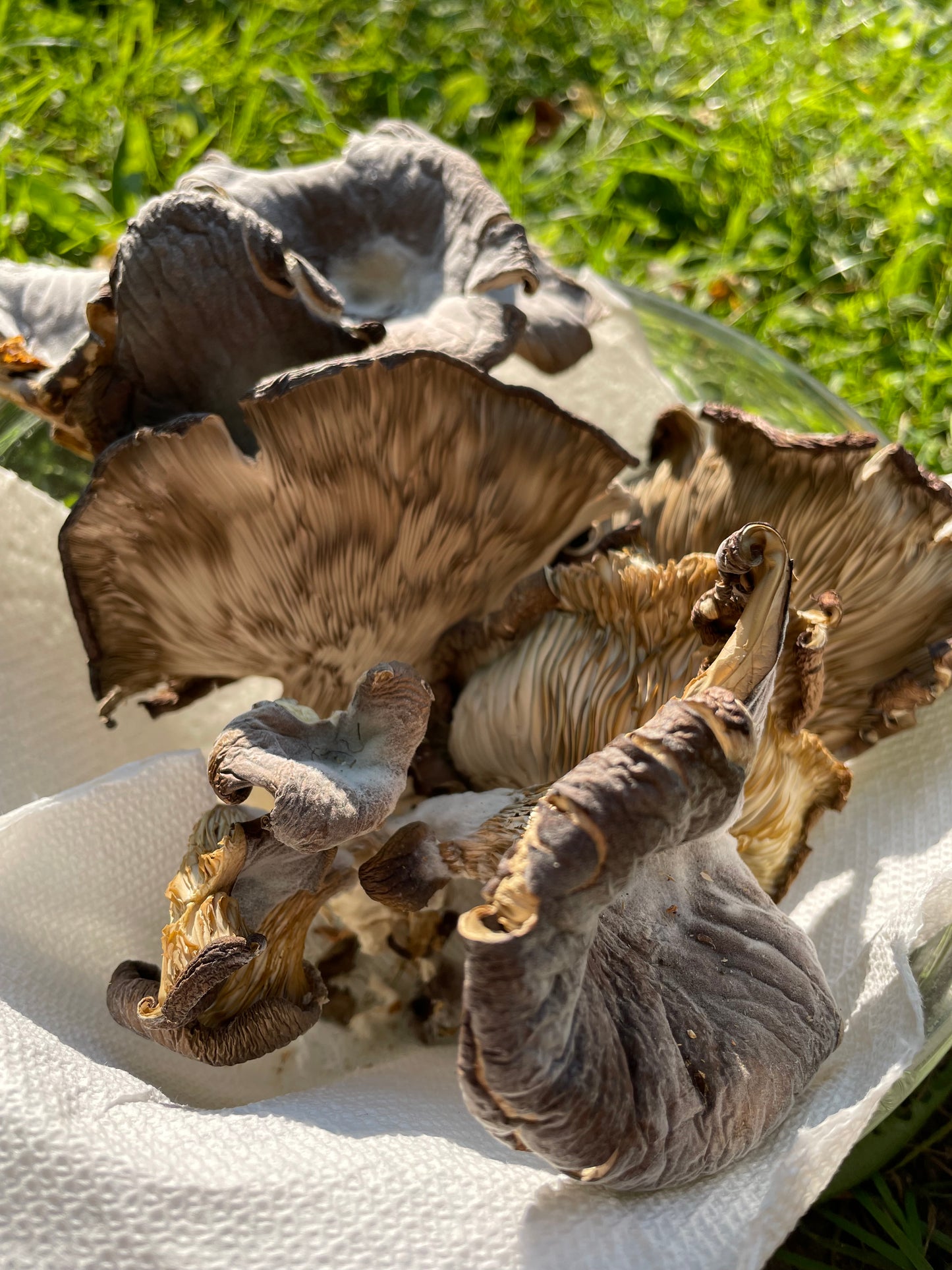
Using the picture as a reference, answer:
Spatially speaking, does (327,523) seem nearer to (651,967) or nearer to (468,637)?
(468,637)

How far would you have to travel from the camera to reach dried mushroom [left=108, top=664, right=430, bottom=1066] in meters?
0.98

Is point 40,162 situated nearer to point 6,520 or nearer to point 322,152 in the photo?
point 322,152

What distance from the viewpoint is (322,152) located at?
2498mm

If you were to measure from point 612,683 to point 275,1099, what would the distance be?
1.82 feet

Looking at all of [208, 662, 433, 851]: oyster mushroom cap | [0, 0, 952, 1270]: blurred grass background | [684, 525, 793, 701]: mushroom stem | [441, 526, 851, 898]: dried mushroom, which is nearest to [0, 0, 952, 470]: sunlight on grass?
[0, 0, 952, 1270]: blurred grass background

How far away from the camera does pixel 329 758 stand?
1.07m

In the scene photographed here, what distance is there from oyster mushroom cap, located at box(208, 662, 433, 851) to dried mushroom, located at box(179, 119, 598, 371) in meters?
0.40

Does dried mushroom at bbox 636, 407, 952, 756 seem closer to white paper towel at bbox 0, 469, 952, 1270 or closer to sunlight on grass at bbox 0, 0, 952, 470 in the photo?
white paper towel at bbox 0, 469, 952, 1270

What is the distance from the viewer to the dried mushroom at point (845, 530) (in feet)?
4.00

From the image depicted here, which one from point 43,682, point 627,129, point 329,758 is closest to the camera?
point 329,758

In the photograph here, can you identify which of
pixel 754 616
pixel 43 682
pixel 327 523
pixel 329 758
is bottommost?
pixel 43 682

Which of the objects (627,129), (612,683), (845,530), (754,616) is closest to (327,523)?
(612,683)

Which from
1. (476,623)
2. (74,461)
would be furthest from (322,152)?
(476,623)

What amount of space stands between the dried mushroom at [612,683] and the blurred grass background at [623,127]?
100cm
